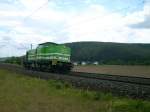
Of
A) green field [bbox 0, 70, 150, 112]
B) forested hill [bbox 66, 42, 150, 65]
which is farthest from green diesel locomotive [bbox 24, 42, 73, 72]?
forested hill [bbox 66, 42, 150, 65]

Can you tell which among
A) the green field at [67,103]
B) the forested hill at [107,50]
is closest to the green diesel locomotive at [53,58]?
the green field at [67,103]

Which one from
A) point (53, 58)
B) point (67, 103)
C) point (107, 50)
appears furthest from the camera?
point (107, 50)

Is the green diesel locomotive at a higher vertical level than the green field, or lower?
higher

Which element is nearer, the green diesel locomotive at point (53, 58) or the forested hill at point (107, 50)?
the green diesel locomotive at point (53, 58)

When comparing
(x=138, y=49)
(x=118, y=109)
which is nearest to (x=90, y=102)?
(x=118, y=109)

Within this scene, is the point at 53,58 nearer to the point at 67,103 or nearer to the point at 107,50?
the point at 67,103

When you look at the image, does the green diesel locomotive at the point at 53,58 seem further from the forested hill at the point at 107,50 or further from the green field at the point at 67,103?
the forested hill at the point at 107,50

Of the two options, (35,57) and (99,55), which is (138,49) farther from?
(35,57)

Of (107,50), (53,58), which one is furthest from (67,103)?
(107,50)

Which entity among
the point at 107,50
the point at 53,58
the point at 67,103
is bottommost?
the point at 67,103

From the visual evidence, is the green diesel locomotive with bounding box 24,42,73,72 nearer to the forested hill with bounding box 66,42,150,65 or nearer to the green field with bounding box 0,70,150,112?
the green field with bounding box 0,70,150,112

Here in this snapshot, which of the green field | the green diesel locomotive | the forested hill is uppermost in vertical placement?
the forested hill

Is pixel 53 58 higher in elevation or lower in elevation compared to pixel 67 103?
higher

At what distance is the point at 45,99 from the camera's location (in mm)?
16953
